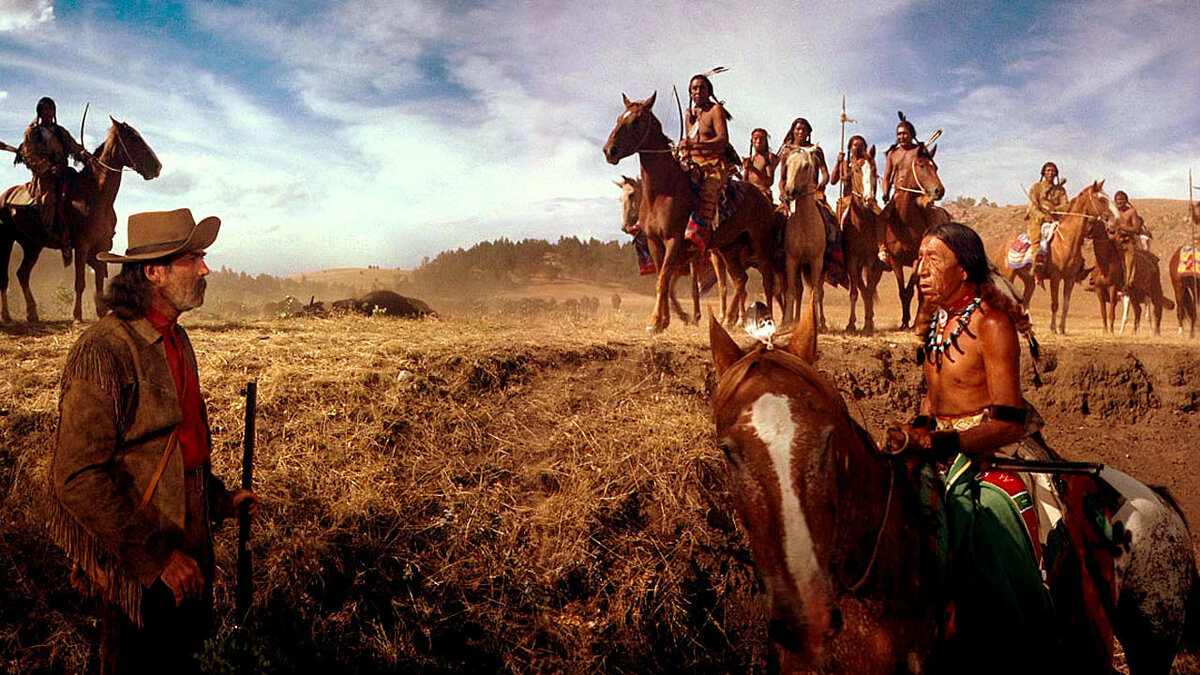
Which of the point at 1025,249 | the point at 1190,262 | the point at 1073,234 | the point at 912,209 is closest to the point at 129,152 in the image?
the point at 912,209

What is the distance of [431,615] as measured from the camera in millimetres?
4625

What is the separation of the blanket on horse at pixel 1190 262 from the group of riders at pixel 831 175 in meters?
0.94

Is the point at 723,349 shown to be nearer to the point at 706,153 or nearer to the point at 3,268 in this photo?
the point at 706,153

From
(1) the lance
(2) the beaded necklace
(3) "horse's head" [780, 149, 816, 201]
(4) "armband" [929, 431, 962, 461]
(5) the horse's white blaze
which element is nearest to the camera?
(5) the horse's white blaze

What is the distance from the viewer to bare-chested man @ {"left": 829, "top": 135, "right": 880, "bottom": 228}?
13.0 meters

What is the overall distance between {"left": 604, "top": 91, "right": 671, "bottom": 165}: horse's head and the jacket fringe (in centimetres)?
782

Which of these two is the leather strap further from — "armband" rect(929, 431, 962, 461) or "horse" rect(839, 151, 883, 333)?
"horse" rect(839, 151, 883, 333)

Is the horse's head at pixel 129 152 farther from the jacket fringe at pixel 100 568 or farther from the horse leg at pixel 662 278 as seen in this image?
the jacket fringe at pixel 100 568

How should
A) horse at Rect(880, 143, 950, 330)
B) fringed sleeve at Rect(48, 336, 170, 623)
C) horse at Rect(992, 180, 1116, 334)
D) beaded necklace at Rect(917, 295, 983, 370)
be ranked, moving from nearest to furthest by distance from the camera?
fringed sleeve at Rect(48, 336, 170, 623), beaded necklace at Rect(917, 295, 983, 370), horse at Rect(880, 143, 950, 330), horse at Rect(992, 180, 1116, 334)

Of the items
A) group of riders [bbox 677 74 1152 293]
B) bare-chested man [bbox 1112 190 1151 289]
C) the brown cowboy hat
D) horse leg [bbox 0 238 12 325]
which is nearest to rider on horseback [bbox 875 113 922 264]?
group of riders [bbox 677 74 1152 293]

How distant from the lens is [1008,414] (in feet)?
8.96

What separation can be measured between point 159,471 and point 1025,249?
17.4 m

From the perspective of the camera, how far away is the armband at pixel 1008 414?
2.73 m

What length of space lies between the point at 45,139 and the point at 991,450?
1227 cm
